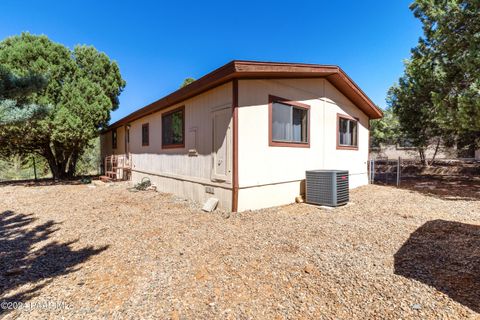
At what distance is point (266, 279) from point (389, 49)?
10616 millimetres

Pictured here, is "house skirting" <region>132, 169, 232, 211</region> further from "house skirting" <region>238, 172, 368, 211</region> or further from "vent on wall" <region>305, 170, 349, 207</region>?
"vent on wall" <region>305, 170, 349, 207</region>

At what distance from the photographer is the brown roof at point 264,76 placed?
4711 mm

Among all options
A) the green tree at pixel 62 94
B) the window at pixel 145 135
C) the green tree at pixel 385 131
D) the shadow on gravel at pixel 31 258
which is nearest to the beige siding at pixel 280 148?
the shadow on gravel at pixel 31 258

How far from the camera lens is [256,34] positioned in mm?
11062

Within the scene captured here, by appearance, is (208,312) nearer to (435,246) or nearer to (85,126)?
(435,246)

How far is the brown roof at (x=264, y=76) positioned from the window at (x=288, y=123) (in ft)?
2.29

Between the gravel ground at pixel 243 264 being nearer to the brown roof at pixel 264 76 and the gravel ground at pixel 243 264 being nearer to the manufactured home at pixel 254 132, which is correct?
the manufactured home at pixel 254 132

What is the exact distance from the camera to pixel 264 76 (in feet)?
17.6

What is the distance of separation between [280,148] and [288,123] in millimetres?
745

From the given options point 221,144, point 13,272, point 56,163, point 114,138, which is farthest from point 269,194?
point 56,163

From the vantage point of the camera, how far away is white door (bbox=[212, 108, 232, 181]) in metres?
5.15

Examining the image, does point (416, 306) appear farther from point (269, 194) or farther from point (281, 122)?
point (281, 122)

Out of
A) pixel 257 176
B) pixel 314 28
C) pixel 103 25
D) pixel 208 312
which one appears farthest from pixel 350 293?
pixel 103 25

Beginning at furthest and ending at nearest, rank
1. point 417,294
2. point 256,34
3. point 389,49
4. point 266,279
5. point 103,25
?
point 256,34 → point 103,25 → point 389,49 → point 266,279 → point 417,294
